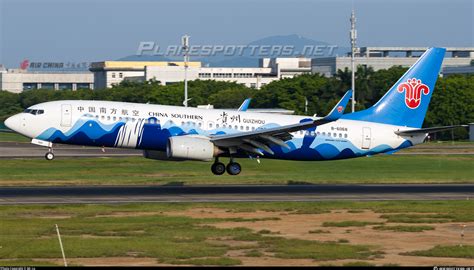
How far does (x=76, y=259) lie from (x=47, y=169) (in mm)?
34856

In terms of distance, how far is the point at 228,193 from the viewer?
46219 mm

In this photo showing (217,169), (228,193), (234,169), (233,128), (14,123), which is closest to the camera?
(228,193)

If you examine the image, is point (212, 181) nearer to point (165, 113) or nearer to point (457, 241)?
point (165, 113)

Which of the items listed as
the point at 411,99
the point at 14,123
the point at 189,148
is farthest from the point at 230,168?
the point at 14,123

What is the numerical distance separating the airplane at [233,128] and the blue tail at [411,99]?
0.18 ft

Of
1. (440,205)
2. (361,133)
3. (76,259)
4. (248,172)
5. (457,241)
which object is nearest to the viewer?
(76,259)

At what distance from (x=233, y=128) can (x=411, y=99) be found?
1059 centimetres

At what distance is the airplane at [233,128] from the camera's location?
1866 inches

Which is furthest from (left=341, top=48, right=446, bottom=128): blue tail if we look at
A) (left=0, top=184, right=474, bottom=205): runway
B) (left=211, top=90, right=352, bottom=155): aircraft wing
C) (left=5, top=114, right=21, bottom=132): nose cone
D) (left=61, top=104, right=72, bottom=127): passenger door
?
(left=5, top=114, right=21, bottom=132): nose cone

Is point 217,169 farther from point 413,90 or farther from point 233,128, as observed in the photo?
point 413,90

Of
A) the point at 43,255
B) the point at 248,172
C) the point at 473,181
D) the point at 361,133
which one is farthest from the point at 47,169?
the point at 43,255

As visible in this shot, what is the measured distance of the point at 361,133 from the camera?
51.7 meters

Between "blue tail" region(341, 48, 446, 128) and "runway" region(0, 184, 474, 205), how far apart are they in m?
3.80

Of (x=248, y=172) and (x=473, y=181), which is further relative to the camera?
(x=248, y=172)
